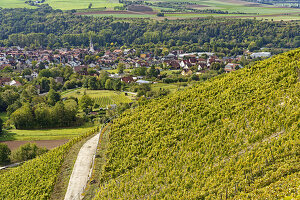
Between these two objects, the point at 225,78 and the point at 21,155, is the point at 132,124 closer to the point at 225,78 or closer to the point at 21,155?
the point at 225,78

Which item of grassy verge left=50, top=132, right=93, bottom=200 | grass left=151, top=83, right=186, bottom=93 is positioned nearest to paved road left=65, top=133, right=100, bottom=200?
grassy verge left=50, top=132, right=93, bottom=200

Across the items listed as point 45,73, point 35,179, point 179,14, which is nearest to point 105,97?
point 45,73

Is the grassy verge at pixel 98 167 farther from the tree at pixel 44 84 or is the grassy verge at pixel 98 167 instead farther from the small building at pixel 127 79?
the tree at pixel 44 84

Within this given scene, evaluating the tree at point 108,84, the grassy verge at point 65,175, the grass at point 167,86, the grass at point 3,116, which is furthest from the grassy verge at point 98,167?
the tree at point 108,84

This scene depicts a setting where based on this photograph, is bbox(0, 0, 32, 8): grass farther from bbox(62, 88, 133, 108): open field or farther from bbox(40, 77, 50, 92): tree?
bbox(62, 88, 133, 108): open field

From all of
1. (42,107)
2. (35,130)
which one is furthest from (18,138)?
(42,107)

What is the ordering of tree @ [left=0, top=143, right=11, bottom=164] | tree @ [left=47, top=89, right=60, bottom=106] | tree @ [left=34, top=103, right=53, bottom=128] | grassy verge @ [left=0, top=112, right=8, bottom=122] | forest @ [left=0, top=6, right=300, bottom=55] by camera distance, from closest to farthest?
1. tree @ [left=0, top=143, right=11, bottom=164]
2. tree @ [left=34, top=103, right=53, bottom=128]
3. grassy verge @ [left=0, top=112, right=8, bottom=122]
4. tree @ [left=47, top=89, right=60, bottom=106]
5. forest @ [left=0, top=6, right=300, bottom=55]
